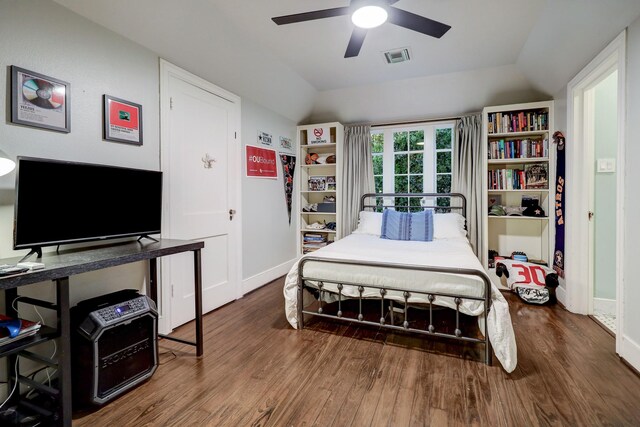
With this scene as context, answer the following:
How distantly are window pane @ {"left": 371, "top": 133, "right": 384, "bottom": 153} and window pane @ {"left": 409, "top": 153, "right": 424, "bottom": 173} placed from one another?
0.45 m

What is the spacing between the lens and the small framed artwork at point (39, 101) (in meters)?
1.59

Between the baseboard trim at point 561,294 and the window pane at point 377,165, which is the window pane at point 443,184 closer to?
the window pane at point 377,165

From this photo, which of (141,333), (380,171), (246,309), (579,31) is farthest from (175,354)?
(579,31)

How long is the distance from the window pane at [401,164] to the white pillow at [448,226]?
0.85 m

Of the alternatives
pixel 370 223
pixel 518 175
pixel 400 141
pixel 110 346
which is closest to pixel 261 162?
pixel 370 223

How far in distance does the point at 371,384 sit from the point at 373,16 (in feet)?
7.41

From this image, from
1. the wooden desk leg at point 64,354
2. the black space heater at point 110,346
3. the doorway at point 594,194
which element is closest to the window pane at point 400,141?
Result: the doorway at point 594,194

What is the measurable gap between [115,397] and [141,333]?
0.33 m

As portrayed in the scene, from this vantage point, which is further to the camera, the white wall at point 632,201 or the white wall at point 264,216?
the white wall at point 264,216

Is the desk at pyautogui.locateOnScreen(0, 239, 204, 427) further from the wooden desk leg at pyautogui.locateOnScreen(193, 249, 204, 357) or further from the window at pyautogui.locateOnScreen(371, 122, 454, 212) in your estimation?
the window at pyautogui.locateOnScreen(371, 122, 454, 212)

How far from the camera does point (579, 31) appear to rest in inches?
89.5

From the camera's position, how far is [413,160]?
4.25 meters

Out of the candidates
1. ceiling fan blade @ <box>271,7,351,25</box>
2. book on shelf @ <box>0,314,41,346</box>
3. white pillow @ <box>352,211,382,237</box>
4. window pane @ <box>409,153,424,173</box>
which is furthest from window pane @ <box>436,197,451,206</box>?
book on shelf @ <box>0,314,41,346</box>

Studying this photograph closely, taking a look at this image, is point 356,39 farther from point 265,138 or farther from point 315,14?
point 265,138
